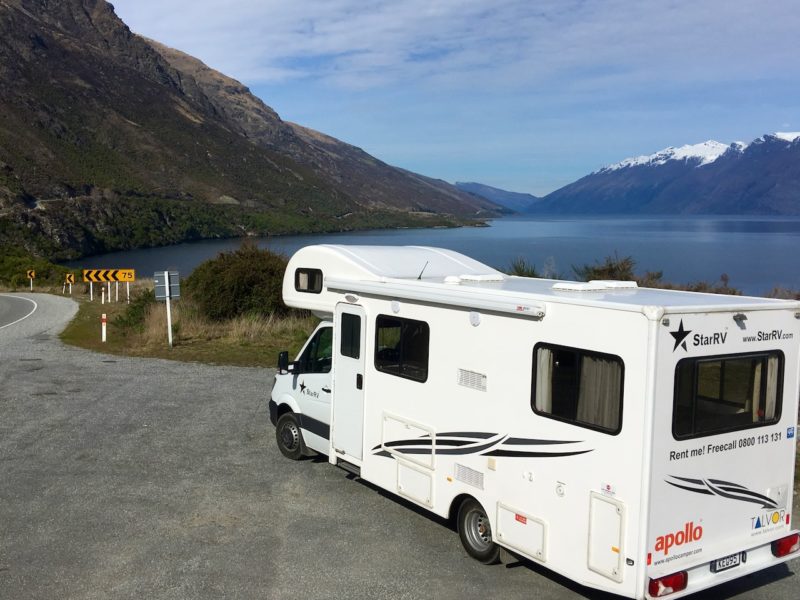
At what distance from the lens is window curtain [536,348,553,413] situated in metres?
5.93

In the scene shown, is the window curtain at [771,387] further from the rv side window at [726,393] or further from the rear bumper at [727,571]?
the rear bumper at [727,571]

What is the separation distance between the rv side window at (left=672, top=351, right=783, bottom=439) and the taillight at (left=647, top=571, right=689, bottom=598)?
92 cm

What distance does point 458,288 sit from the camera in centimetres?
691

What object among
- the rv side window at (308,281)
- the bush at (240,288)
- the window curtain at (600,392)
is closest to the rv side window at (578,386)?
the window curtain at (600,392)

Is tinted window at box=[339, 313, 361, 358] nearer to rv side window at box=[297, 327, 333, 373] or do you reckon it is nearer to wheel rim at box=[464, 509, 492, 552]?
rv side window at box=[297, 327, 333, 373]

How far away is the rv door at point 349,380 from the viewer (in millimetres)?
8016

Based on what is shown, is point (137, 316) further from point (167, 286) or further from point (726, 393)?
point (726, 393)

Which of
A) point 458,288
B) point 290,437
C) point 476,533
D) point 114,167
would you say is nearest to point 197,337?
point 290,437

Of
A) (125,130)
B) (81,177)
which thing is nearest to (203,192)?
(125,130)

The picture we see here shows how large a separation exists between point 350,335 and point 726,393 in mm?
3767

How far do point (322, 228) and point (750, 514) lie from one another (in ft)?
424

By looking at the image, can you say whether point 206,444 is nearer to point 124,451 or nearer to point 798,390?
point 124,451

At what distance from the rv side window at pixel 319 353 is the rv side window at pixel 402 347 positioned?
131 centimetres

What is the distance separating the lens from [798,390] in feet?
19.8
